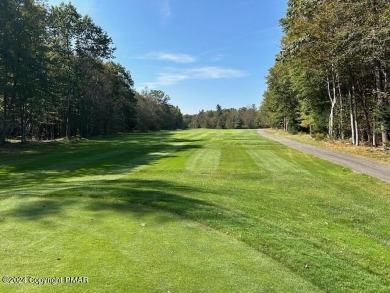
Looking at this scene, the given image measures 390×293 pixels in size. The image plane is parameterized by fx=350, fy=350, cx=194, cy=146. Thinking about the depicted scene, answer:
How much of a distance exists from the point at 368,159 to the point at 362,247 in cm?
1726

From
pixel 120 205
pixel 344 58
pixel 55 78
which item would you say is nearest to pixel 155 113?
pixel 55 78

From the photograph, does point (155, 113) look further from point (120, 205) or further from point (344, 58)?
point (120, 205)

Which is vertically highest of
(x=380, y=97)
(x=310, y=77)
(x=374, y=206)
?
Result: (x=310, y=77)

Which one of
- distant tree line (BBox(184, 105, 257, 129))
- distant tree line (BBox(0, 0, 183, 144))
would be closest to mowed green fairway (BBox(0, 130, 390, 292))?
distant tree line (BBox(0, 0, 183, 144))

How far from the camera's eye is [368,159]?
853 inches

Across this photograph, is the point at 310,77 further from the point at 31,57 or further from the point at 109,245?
the point at 109,245

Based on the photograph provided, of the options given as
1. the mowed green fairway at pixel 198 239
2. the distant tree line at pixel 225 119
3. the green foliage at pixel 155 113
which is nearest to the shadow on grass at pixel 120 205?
the mowed green fairway at pixel 198 239

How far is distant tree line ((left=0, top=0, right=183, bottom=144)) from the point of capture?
2956 cm

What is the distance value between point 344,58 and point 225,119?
14040cm

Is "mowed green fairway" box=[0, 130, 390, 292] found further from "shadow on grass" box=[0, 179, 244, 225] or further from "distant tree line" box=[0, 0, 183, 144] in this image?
"distant tree line" box=[0, 0, 183, 144]

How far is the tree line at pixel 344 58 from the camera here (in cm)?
2161

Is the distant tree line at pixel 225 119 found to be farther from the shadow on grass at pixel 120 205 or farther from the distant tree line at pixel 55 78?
the shadow on grass at pixel 120 205

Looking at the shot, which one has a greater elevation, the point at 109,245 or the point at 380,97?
the point at 380,97

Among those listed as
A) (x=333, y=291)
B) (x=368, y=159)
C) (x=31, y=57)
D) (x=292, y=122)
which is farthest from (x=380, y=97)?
(x=292, y=122)
